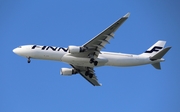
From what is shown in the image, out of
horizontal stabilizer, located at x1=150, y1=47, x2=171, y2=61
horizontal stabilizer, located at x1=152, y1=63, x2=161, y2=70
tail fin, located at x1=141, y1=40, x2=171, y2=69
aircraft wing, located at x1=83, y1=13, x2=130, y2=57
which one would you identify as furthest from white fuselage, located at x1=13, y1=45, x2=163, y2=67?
horizontal stabilizer, located at x1=152, y1=63, x2=161, y2=70

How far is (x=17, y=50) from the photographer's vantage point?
53.8 meters

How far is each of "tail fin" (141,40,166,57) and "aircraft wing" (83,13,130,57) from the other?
427 inches

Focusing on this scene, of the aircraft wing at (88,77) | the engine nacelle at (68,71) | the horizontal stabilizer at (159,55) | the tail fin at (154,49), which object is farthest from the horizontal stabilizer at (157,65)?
the engine nacelle at (68,71)

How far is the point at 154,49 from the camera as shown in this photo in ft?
196

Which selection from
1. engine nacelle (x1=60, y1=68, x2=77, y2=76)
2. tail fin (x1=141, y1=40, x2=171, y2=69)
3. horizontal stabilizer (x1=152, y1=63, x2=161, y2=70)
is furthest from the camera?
engine nacelle (x1=60, y1=68, x2=77, y2=76)

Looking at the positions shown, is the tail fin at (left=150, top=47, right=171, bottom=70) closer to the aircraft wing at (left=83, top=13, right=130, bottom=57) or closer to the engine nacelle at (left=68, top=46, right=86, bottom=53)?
the aircraft wing at (left=83, top=13, right=130, bottom=57)

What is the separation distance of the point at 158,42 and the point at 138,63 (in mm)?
7496

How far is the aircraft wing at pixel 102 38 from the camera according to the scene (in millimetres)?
45500

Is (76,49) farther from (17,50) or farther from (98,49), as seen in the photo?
(17,50)

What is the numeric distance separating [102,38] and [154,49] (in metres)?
14.4

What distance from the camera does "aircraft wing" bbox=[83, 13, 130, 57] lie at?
1791 inches

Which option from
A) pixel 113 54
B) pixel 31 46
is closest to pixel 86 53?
pixel 113 54

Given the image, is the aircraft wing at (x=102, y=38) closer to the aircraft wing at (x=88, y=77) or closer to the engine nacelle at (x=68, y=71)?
the aircraft wing at (x=88, y=77)

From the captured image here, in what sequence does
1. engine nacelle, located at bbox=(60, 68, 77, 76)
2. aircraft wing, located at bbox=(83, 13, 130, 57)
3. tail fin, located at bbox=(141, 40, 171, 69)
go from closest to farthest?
aircraft wing, located at bbox=(83, 13, 130, 57) < tail fin, located at bbox=(141, 40, 171, 69) < engine nacelle, located at bbox=(60, 68, 77, 76)
